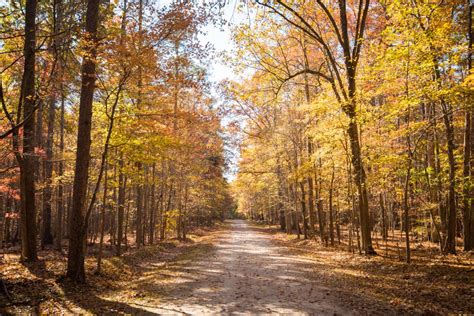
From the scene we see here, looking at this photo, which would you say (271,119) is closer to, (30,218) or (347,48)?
(347,48)

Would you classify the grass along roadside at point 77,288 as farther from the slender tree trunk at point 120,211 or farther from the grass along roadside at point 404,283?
the grass along roadside at point 404,283

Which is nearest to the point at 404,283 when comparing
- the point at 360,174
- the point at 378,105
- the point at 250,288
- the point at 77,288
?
the point at 250,288

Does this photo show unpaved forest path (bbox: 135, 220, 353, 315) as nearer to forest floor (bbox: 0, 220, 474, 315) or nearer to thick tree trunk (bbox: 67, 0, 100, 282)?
forest floor (bbox: 0, 220, 474, 315)

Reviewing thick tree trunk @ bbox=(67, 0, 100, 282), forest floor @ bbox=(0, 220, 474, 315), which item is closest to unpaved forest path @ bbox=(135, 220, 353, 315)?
forest floor @ bbox=(0, 220, 474, 315)

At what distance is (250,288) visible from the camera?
851 cm

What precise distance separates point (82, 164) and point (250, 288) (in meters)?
5.77

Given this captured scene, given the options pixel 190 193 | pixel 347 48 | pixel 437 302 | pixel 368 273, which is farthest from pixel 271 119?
pixel 437 302

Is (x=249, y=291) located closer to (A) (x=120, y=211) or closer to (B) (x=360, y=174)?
(B) (x=360, y=174)

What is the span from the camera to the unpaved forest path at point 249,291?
21.8ft

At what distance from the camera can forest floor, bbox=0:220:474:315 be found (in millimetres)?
6695

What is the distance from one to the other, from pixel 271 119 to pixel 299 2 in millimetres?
15316

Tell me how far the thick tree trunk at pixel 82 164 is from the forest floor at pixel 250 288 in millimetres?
589

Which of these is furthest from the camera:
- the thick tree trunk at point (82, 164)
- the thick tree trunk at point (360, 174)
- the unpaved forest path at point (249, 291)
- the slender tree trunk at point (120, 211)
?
the slender tree trunk at point (120, 211)

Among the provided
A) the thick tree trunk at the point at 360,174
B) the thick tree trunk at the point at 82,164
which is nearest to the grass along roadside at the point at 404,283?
the thick tree trunk at the point at 360,174
